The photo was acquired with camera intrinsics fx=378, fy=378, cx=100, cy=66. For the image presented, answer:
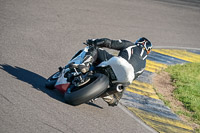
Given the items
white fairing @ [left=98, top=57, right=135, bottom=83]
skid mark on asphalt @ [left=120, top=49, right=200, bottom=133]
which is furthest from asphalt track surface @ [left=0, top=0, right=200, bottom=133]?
white fairing @ [left=98, top=57, right=135, bottom=83]

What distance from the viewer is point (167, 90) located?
8.81 m

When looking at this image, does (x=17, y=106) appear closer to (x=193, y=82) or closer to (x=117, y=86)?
(x=117, y=86)

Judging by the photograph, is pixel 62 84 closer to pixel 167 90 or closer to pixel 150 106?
pixel 150 106

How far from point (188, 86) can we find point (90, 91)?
4085mm

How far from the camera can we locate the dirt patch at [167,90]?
7.74 m

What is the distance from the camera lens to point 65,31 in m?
10.8

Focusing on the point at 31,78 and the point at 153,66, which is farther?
the point at 153,66

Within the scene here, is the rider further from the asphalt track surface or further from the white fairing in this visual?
the asphalt track surface

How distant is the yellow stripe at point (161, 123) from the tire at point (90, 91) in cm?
138

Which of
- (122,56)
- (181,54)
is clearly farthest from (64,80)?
(181,54)

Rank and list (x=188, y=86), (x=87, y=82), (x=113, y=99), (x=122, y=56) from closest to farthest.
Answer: (x=87, y=82) < (x=122, y=56) < (x=113, y=99) < (x=188, y=86)

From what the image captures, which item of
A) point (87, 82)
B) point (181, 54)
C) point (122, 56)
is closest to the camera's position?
point (87, 82)

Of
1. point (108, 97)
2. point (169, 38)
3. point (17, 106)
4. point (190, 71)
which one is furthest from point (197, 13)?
point (17, 106)

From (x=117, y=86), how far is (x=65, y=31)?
5043 millimetres
